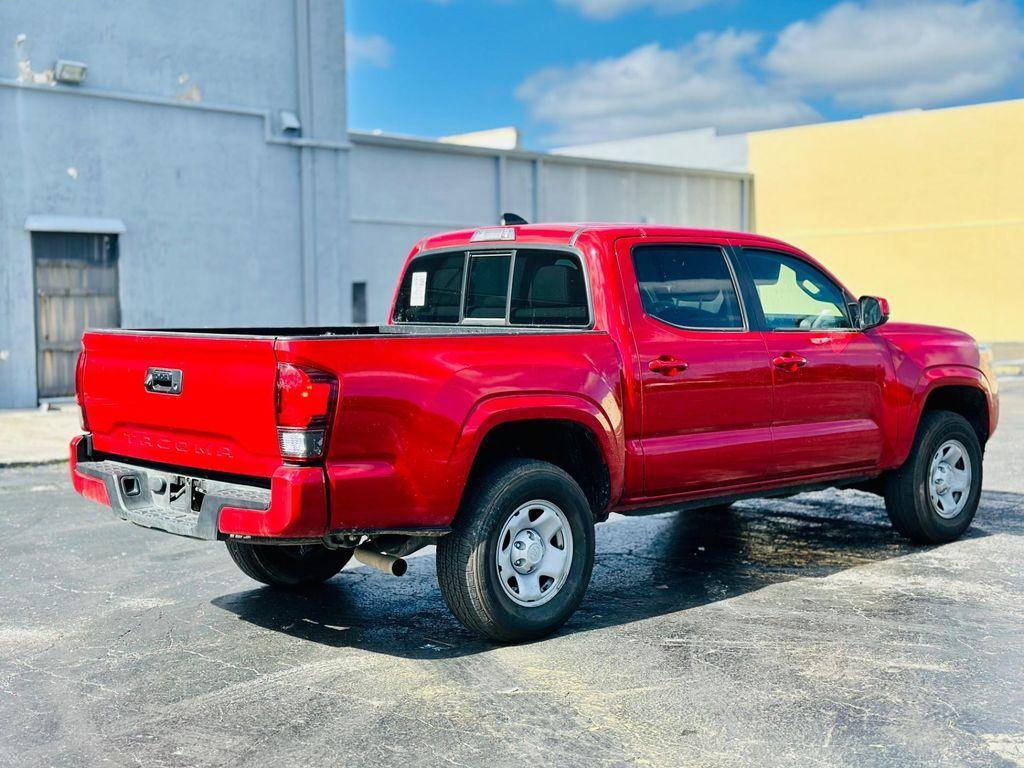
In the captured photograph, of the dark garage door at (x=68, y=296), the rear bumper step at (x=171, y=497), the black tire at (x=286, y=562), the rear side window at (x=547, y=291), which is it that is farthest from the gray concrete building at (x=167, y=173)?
the rear side window at (x=547, y=291)

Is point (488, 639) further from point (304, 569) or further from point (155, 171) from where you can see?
point (155, 171)

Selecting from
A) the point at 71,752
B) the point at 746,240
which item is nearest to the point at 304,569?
the point at 71,752

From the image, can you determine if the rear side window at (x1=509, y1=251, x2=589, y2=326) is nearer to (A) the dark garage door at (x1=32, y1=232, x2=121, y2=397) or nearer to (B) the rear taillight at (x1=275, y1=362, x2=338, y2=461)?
(B) the rear taillight at (x1=275, y1=362, x2=338, y2=461)

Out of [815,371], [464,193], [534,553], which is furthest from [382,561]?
[464,193]

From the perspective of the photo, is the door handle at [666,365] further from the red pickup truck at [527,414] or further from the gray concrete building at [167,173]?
the gray concrete building at [167,173]

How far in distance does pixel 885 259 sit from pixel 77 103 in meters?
24.0

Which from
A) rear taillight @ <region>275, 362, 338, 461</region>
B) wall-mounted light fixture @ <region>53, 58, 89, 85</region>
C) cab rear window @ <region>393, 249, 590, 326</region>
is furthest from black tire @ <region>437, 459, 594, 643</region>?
wall-mounted light fixture @ <region>53, 58, 89, 85</region>

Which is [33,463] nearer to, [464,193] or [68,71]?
[68,71]

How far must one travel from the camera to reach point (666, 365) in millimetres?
5996

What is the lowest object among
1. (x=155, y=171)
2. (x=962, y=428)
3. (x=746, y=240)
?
(x=962, y=428)

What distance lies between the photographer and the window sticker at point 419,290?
700 centimetres

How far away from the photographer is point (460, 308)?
6.75 metres

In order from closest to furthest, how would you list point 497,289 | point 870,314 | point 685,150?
point 497,289
point 870,314
point 685,150

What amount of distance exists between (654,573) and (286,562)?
2.10 m
